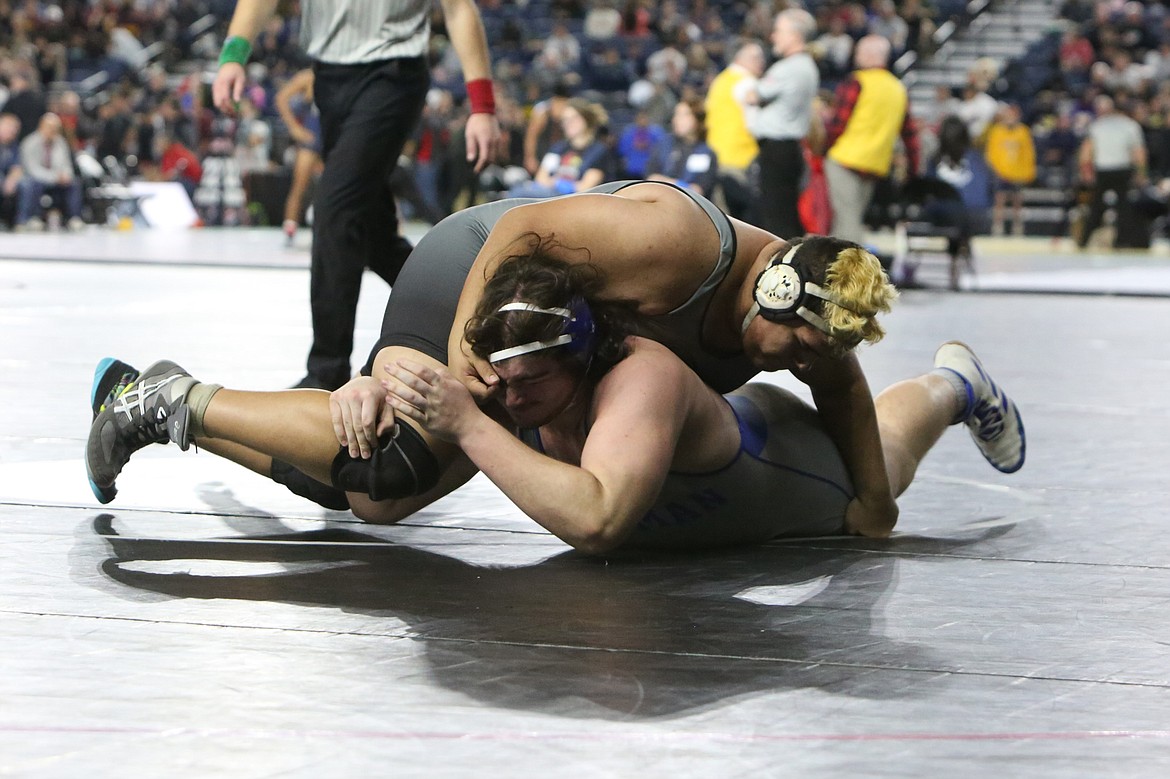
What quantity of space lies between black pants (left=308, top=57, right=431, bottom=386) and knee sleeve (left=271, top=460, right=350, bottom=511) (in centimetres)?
111

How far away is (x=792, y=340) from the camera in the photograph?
2836 mm

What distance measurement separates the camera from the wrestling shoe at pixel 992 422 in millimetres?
3729

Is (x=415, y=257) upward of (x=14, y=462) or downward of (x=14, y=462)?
upward

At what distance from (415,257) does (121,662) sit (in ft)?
3.96

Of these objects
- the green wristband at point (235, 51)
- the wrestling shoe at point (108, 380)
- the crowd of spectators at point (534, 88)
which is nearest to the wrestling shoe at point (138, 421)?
the wrestling shoe at point (108, 380)

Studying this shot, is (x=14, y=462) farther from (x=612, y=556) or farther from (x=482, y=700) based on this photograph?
(x=482, y=700)

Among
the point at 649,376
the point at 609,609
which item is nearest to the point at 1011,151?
the point at 649,376

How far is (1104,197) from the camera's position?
1556cm

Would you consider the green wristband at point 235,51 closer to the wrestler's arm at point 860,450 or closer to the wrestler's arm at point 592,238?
the wrestler's arm at point 592,238

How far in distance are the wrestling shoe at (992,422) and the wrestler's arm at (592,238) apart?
1.16 metres

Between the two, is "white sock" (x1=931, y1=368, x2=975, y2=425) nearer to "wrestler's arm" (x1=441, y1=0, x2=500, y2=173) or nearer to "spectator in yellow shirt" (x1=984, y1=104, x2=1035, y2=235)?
"wrestler's arm" (x1=441, y1=0, x2=500, y2=173)

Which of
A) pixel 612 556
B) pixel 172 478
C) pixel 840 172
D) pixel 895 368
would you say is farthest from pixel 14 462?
pixel 840 172

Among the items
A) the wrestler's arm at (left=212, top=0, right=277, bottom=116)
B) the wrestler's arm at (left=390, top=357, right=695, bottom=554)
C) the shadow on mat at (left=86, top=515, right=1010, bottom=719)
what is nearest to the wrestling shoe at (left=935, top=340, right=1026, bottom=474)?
the shadow on mat at (left=86, top=515, right=1010, bottom=719)

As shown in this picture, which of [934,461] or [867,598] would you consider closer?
[867,598]
